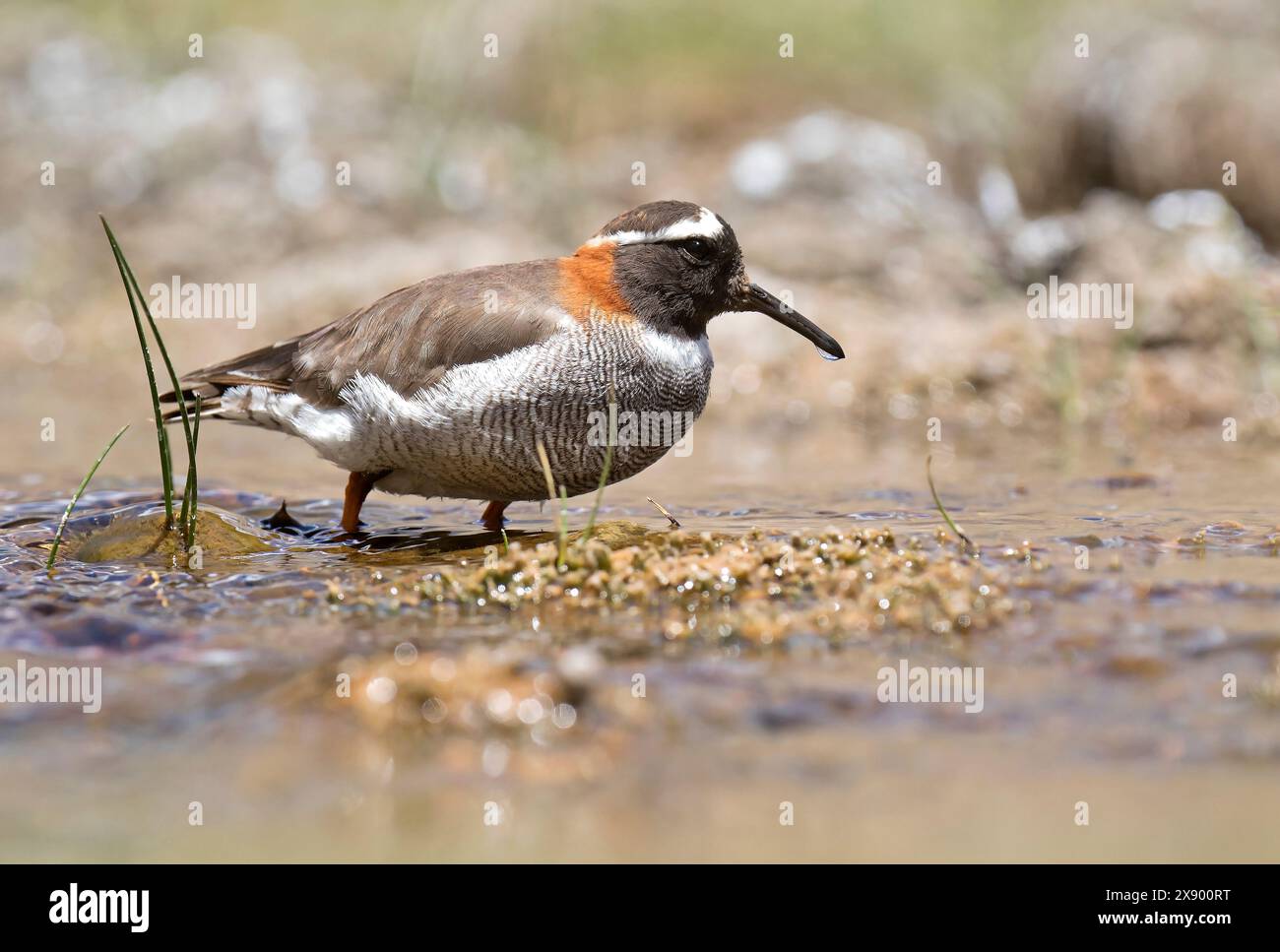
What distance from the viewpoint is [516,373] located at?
254 inches

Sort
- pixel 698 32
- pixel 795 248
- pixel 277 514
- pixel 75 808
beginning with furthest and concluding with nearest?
pixel 698 32 < pixel 795 248 < pixel 277 514 < pixel 75 808

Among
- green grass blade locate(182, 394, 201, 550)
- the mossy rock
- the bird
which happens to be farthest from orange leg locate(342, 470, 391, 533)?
green grass blade locate(182, 394, 201, 550)

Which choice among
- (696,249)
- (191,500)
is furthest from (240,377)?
(696,249)

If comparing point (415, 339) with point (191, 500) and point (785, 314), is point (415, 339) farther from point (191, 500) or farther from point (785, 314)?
point (785, 314)

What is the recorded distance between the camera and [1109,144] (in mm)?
14039

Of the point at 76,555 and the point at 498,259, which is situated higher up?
the point at 498,259

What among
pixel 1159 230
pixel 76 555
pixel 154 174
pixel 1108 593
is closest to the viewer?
pixel 1108 593

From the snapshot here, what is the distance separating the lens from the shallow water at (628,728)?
3.70 metres

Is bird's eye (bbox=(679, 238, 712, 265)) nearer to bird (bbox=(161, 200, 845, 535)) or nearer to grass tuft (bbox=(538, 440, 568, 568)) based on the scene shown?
bird (bbox=(161, 200, 845, 535))

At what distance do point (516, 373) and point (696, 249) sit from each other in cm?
122

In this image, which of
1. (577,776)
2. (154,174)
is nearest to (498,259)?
(154,174)

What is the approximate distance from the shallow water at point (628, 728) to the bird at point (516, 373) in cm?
99

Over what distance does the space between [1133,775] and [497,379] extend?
11.3 ft

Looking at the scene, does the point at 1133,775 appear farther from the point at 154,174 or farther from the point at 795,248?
the point at 154,174
